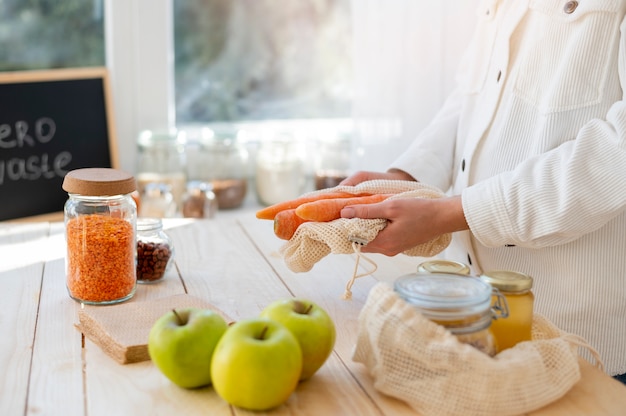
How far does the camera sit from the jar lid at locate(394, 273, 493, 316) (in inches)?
37.9

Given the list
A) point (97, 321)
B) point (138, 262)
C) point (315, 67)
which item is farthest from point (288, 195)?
point (97, 321)

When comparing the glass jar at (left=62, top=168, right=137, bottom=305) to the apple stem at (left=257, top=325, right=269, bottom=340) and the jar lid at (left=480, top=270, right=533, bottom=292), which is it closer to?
the apple stem at (left=257, top=325, right=269, bottom=340)

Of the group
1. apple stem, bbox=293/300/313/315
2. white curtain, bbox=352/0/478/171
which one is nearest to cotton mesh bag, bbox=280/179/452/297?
apple stem, bbox=293/300/313/315

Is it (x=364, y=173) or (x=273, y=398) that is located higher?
(x=364, y=173)

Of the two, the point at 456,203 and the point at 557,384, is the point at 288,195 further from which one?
the point at 557,384

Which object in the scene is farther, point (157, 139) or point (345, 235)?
point (157, 139)

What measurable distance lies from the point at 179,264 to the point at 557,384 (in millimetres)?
782

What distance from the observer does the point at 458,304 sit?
0.96 metres

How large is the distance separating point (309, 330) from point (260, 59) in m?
1.83

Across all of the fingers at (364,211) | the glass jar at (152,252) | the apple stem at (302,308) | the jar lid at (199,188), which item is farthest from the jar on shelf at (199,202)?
the apple stem at (302,308)

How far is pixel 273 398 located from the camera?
937mm

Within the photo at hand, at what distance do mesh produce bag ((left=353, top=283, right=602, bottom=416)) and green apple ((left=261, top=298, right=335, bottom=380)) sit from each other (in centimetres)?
5

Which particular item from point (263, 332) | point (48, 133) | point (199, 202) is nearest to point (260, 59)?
point (199, 202)

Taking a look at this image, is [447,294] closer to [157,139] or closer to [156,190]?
[156,190]
